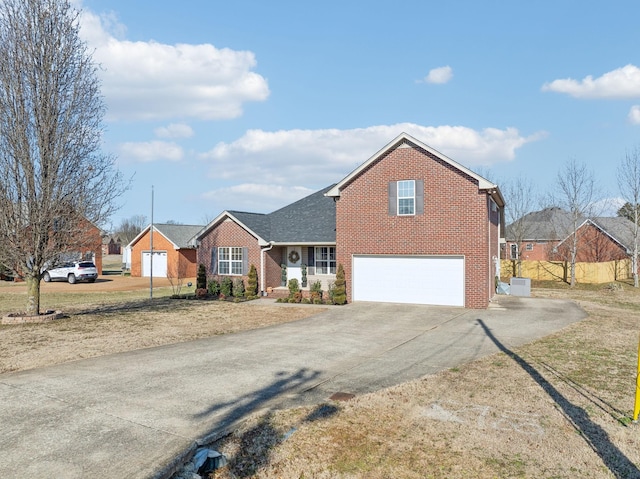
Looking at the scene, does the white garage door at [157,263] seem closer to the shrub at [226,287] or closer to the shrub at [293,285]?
the shrub at [226,287]

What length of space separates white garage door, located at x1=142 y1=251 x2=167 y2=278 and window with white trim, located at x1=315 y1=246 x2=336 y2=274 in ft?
67.5

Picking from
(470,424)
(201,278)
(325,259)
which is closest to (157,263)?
(201,278)

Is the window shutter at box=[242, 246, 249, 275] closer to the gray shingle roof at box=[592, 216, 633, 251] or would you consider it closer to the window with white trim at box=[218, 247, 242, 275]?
the window with white trim at box=[218, 247, 242, 275]

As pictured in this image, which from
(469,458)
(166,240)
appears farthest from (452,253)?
(166,240)

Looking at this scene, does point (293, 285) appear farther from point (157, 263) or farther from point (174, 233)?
point (157, 263)

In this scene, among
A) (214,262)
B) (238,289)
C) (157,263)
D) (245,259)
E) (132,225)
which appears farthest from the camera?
(132,225)

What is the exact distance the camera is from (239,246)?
24.1 m

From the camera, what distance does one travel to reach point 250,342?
39.5ft

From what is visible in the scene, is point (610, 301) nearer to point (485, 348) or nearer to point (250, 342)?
point (485, 348)

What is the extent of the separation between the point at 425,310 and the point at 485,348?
6438 millimetres

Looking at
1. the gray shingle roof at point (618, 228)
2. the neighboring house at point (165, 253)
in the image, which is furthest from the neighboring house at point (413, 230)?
the gray shingle roof at point (618, 228)

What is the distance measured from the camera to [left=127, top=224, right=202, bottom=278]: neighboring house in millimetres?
38156

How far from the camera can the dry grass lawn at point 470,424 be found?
512cm

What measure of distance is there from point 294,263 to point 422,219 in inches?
317
